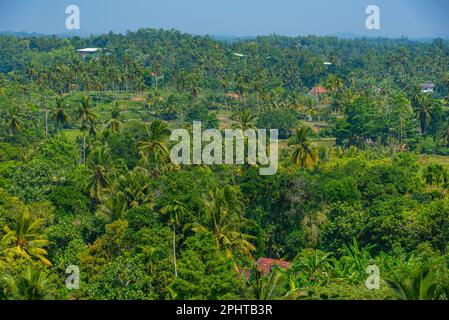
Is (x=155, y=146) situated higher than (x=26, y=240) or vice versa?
(x=155, y=146)

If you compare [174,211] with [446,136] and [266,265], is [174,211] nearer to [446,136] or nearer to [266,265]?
[266,265]

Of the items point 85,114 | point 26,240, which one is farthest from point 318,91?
point 26,240

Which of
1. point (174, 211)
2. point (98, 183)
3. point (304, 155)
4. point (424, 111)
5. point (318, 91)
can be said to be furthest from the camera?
point (318, 91)

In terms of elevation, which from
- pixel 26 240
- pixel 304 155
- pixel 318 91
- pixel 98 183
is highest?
pixel 318 91

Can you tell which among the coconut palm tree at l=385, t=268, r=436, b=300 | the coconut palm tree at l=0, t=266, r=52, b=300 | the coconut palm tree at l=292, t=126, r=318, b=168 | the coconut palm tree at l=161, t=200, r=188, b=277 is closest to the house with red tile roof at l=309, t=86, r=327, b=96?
the coconut palm tree at l=292, t=126, r=318, b=168

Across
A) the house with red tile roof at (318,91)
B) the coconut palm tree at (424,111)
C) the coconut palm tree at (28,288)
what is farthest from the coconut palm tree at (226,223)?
the house with red tile roof at (318,91)

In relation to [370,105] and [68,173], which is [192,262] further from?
[370,105]

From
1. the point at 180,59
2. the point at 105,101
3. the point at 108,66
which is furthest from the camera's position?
the point at 180,59

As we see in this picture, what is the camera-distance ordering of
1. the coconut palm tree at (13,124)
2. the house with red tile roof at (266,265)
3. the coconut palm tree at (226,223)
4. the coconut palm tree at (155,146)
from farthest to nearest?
the coconut palm tree at (13,124) < the coconut palm tree at (155,146) < the house with red tile roof at (266,265) < the coconut palm tree at (226,223)

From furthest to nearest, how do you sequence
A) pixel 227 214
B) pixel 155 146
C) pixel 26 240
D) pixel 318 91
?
pixel 318 91, pixel 155 146, pixel 227 214, pixel 26 240

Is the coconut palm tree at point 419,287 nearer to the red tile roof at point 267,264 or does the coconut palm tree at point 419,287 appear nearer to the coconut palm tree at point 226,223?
the coconut palm tree at point 226,223
